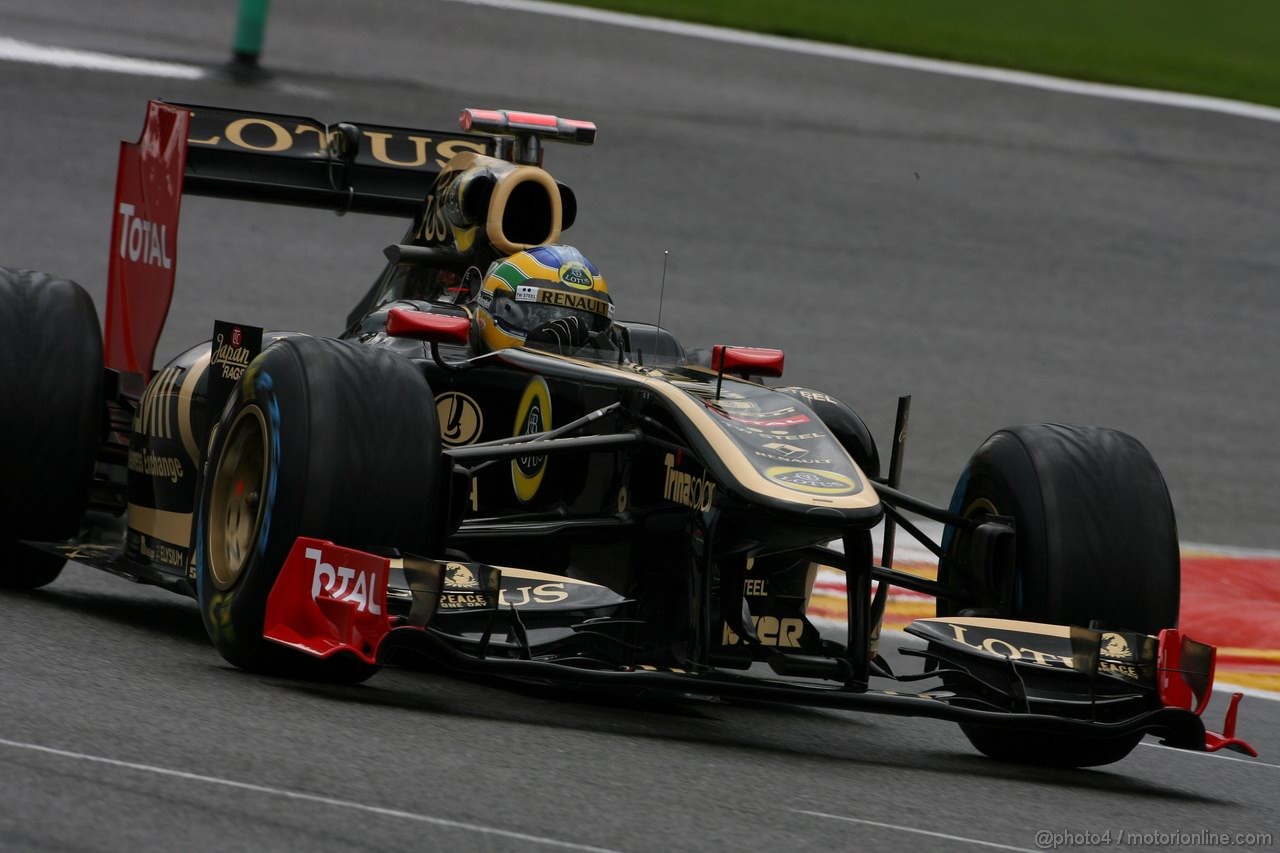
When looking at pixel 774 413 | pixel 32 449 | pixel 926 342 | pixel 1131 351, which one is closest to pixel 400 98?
pixel 926 342

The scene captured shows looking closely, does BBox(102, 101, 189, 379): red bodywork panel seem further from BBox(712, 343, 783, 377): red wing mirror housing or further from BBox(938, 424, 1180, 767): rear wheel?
BBox(938, 424, 1180, 767): rear wheel

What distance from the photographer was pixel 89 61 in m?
17.9

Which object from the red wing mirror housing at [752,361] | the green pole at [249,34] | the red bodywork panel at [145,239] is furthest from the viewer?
the green pole at [249,34]

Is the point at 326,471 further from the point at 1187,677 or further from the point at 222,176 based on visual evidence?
the point at 222,176

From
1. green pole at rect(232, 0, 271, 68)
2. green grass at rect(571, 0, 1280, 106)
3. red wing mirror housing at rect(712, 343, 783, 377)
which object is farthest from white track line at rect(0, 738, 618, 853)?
green grass at rect(571, 0, 1280, 106)

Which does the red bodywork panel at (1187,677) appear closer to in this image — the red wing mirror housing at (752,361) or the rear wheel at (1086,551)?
the rear wheel at (1086,551)

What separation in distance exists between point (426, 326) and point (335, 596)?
49.2 inches

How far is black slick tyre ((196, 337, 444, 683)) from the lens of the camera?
5629 mm

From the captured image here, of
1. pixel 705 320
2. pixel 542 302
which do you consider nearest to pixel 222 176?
pixel 542 302

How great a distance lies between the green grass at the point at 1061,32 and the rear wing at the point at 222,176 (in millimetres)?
13319

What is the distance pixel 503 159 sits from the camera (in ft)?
26.9

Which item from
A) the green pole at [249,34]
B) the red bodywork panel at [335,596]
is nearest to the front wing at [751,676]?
the red bodywork panel at [335,596]

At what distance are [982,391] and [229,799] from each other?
10.2m

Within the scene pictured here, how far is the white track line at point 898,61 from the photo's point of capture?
20.8 metres
